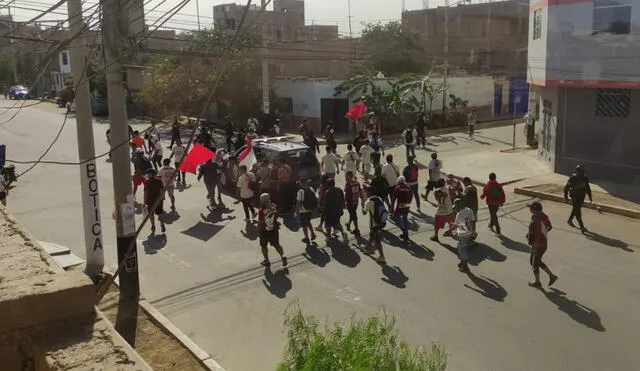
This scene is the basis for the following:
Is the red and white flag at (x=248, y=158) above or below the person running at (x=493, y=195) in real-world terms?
above

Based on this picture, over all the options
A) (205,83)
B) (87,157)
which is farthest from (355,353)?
(205,83)

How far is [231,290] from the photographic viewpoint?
9.88 meters

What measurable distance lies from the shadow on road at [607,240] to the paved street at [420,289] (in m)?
Answer: 0.04

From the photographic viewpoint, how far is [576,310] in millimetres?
8859

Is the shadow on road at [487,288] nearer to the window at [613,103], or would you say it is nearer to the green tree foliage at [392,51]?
the window at [613,103]

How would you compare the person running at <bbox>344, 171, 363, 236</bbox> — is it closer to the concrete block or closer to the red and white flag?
the red and white flag

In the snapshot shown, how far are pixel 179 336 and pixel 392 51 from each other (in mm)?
36808

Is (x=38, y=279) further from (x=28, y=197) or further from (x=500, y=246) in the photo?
(x=28, y=197)

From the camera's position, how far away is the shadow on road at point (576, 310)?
8.42 metres

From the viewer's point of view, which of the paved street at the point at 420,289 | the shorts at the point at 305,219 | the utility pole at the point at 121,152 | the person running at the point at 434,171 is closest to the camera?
the paved street at the point at 420,289

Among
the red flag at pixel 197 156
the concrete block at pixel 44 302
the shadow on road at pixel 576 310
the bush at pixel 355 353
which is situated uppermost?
the concrete block at pixel 44 302

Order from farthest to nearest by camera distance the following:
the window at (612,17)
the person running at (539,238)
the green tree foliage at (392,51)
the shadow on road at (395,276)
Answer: the green tree foliage at (392,51), the window at (612,17), the shadow on road at (395,276), the person running at (539,238)

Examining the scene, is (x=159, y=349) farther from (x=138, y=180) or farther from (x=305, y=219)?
(x=138, y=180)

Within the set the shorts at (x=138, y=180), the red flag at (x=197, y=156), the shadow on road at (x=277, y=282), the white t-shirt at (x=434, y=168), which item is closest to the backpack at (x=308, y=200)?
the shadow on road at (x=277, y=282)
